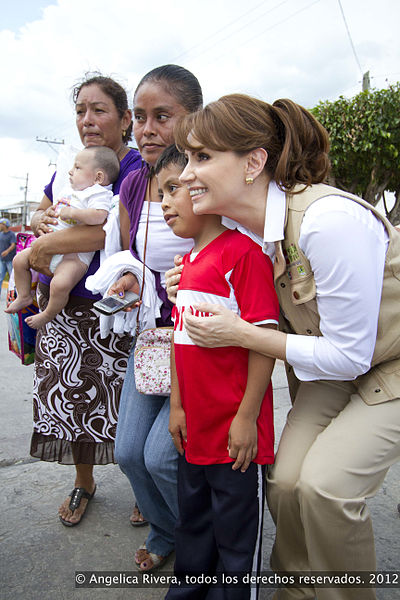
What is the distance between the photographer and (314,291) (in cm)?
154

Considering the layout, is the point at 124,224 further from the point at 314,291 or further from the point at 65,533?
the point at 65,533

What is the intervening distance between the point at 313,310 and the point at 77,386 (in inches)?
54.0

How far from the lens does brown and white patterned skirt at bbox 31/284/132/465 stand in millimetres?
2387

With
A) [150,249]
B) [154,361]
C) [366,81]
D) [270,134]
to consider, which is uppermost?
[366,81]

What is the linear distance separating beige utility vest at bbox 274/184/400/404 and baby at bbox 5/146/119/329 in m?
1.09

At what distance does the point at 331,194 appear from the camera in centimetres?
154

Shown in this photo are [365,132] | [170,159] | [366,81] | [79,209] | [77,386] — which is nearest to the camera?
[170,159]

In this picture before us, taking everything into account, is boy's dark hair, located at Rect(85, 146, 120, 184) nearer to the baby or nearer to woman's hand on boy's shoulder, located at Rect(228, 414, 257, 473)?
the baby

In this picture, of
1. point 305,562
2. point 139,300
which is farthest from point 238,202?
point 305,562

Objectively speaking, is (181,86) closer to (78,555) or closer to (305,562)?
(305,562)

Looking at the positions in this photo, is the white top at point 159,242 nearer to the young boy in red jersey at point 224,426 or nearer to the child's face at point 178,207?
the child's face at point 178,207

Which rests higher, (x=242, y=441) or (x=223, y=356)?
(x=223, y=356)

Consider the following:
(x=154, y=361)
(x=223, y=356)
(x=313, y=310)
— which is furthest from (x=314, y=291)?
(x=154, y=361)

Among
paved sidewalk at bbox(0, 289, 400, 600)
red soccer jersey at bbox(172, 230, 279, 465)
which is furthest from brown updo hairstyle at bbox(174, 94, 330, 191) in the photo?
paved sidewalk at bbox(0, 289, 400, 600)
